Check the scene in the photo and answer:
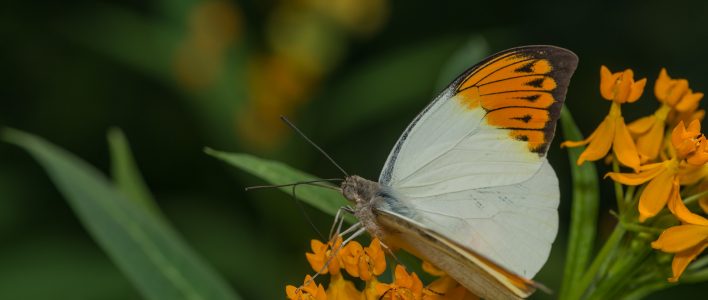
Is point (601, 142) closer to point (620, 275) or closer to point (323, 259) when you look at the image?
point (620, 275)

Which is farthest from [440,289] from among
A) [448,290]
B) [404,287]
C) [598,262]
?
[598,262]

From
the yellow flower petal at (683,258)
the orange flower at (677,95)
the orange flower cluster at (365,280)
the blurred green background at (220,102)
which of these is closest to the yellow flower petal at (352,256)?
the orange flower cluster at (365,280)

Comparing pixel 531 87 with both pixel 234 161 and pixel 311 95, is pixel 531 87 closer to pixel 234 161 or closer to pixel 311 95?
pixel 234 161

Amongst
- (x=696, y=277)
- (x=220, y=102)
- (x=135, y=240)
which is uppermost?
(x=220, y=102)

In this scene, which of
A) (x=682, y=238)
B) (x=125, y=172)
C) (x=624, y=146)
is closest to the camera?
(x=682, y=238)

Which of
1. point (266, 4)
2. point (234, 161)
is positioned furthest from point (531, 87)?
point (266, 4)

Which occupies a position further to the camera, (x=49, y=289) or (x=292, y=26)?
(x=292, y=26)

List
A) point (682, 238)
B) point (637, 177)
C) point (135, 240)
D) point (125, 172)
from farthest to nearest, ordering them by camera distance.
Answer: point (125, 172) < point (135, 240) < point (637, 177) < point (682, 238)
